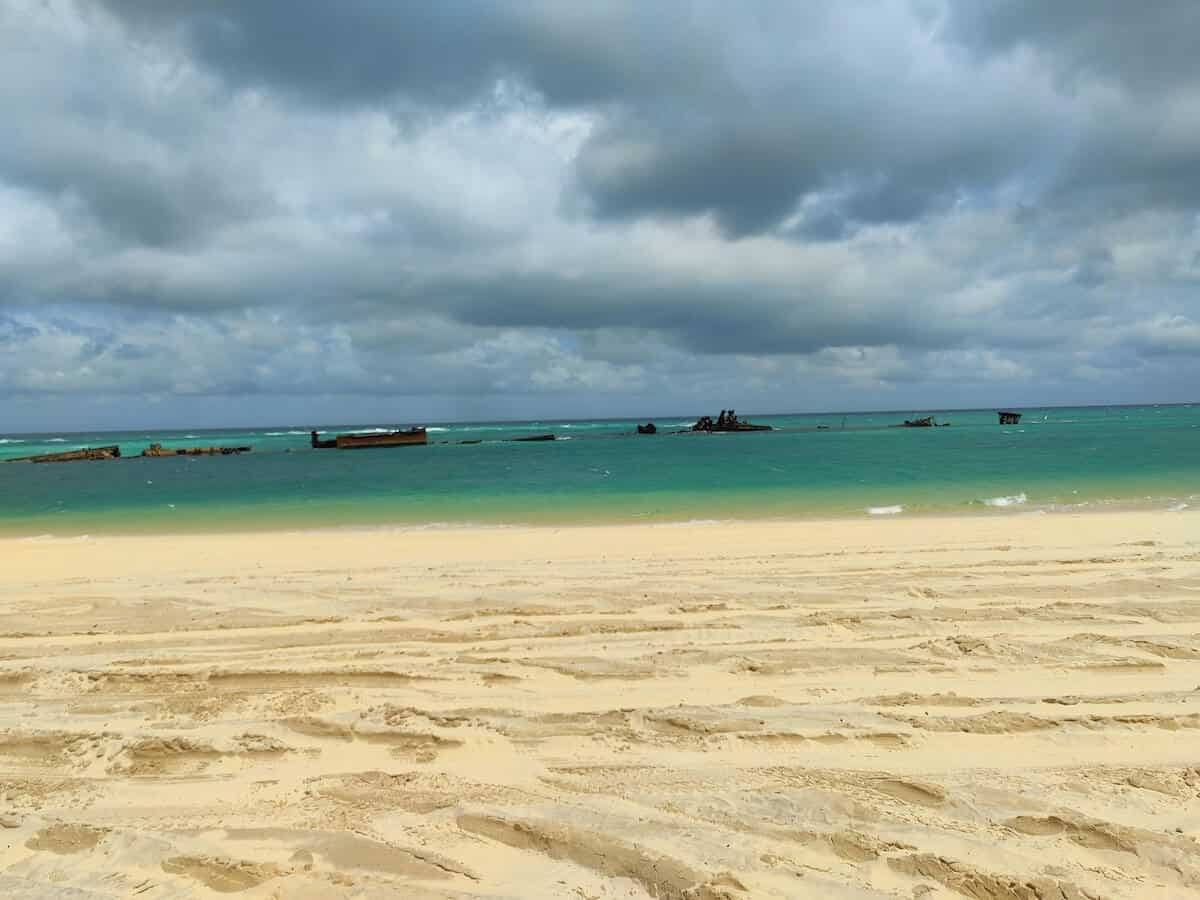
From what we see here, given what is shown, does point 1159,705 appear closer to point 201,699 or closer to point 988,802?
point 988,802

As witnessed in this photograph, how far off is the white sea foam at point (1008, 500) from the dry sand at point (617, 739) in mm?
8097

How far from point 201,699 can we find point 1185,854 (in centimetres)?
528

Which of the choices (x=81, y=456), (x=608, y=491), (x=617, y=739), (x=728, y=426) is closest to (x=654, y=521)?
(x=608, y=491)

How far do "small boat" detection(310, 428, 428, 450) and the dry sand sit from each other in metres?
54.9

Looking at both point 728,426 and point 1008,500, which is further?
point 728,426

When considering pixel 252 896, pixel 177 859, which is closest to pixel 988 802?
pixel 252 896

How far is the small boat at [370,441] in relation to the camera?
60.0 m

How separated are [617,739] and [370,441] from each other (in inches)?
2396

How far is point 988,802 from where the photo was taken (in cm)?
307

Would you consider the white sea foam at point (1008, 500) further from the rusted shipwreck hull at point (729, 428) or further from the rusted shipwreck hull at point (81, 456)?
the rusted shipwreck hull at point (729, 428)

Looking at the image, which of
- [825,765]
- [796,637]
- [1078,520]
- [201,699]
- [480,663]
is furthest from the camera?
[1078,520]

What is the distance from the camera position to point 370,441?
60875 mm

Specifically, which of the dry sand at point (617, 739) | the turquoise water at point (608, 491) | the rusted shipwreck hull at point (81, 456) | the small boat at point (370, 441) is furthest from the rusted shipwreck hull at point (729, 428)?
the dry sand at point (617, 739)

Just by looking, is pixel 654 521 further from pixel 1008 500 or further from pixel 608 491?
pixel 1008 500
